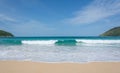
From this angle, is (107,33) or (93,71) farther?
(107,33)

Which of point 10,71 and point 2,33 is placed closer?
point 10,71

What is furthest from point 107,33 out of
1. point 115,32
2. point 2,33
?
point 2,33

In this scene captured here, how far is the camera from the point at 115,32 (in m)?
63.7

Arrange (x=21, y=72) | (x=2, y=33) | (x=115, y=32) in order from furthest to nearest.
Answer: (x=2, y=33)
(x=115, y=32)
(x=21, y=72)

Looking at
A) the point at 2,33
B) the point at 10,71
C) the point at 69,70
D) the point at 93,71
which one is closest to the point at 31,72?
the point at 10,71

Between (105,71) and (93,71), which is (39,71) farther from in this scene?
(105,71)

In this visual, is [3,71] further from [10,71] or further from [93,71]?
[93,71]

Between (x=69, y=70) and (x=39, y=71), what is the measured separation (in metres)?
0.87

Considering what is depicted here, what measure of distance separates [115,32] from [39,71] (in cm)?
6323

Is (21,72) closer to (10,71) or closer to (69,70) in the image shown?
(10,71)

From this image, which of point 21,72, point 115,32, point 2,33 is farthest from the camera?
point 2,33

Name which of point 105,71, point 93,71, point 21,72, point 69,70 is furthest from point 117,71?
point 21,72

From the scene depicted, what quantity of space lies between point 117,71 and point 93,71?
68 centimetres

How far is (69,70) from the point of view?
4.72 m
